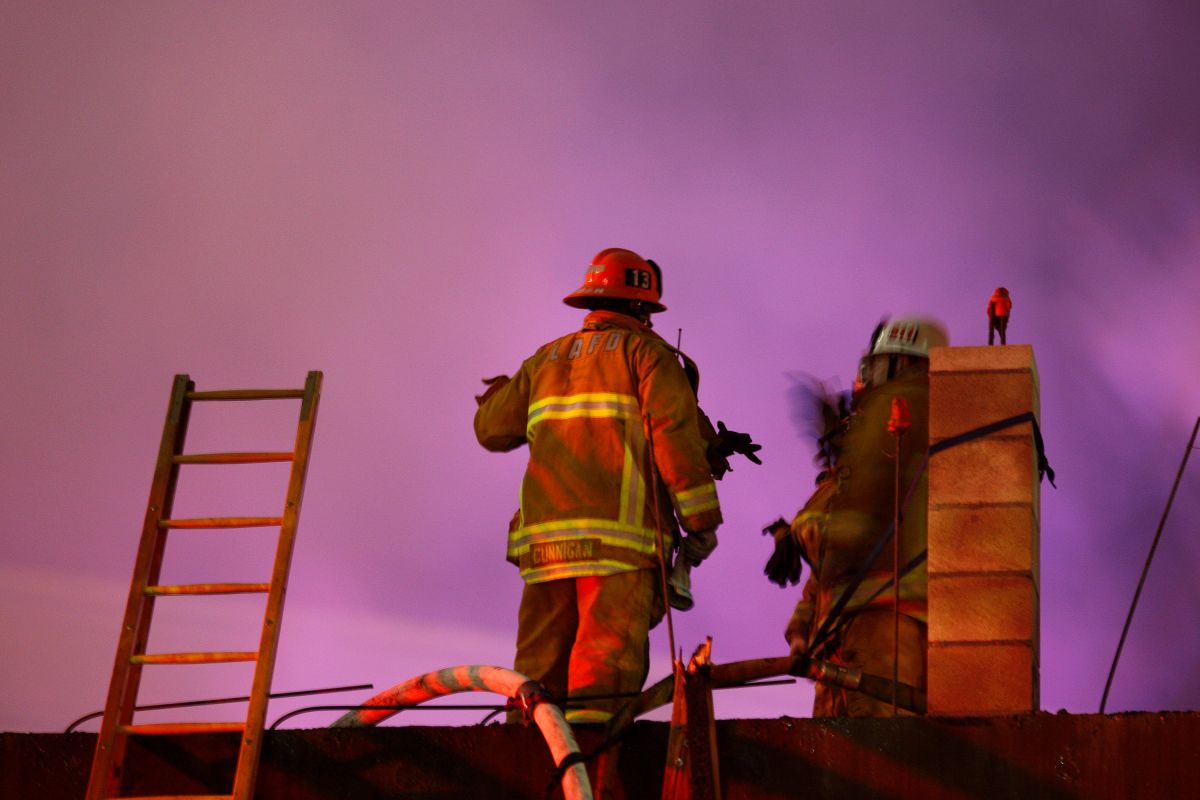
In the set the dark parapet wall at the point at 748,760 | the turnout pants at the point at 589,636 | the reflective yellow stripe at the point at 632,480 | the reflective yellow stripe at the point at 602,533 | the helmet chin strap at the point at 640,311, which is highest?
the helmet chin strap at the point at 640,311

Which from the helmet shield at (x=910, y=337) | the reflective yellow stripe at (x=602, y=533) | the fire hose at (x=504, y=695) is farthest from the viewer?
the helmet shield at (x=910, y=337)

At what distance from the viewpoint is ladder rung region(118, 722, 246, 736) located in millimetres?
6250

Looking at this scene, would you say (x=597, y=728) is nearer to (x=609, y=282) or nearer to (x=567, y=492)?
(x=567, y=492)

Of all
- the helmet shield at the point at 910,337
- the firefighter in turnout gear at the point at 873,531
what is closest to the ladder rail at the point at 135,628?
the firefighter in turnout gear at the point at 873,531

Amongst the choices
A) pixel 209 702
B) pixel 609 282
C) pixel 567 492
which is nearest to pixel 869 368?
pixel 609 282

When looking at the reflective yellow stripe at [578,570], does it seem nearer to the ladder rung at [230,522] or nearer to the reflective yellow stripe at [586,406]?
the reflective yellow stripe at [586,406]

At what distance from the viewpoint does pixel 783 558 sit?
366 inches

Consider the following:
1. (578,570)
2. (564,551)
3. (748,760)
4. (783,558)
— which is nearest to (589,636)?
(578,570)

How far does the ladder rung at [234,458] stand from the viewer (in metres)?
6.57

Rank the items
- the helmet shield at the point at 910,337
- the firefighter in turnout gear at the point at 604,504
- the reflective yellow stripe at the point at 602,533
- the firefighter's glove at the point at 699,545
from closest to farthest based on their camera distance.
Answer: the firefighter in turnout gear at the point at 604,504 < the reflective yellow stripe at the point at 602,533 < the firefighter's glove at the point at 699,545 < the helmet shield at the point at 910,337

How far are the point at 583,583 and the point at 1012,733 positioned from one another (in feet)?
6.86

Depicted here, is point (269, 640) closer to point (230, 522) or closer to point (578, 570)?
point (230, 522)

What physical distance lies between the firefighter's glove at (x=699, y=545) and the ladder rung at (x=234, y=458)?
1.78 meters

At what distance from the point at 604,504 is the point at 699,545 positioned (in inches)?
18.5
